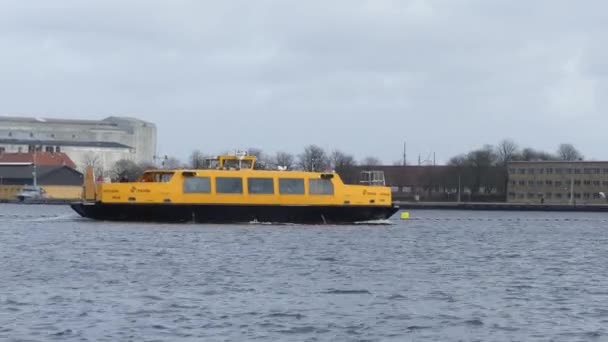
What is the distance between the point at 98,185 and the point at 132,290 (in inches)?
1099

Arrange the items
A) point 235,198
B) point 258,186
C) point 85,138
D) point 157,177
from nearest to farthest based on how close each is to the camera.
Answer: point 235,198 → point 258,186 → point 157,177 → point 85,138

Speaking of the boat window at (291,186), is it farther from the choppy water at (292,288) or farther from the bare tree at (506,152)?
the bare tree at (506,152)

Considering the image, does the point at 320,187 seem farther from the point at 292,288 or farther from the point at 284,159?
the point at 284,159

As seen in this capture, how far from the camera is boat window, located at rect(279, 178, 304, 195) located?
55.6 m

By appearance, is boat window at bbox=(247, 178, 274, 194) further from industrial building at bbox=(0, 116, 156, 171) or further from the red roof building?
industrial building at bbox=(0, 116, 156, 171)

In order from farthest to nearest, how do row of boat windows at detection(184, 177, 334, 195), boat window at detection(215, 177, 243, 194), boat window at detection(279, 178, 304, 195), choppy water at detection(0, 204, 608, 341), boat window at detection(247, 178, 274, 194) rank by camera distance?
boat window at detection(279, 178, 304, 195) → boat window at detection(247, 178, 274, 194) → boat window at detection(215, 177, 243, 194) → row of boat windows at detection(184, 177, 334, 195) → choppy water at detection(0, 204, 608, 341)

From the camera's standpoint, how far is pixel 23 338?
832 inches

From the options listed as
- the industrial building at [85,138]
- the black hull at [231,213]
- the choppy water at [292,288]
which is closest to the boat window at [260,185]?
the black hull at [231,213]

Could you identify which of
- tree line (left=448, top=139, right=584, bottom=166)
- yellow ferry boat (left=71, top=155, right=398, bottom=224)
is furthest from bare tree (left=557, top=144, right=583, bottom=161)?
yellow ferry boat (left=71, top=155, right=398, bottom=224)

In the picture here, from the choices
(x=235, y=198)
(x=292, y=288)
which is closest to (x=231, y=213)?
(x=235, y=198)

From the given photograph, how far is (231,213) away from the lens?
179ft

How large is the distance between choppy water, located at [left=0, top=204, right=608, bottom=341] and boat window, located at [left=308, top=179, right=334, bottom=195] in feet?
23.6

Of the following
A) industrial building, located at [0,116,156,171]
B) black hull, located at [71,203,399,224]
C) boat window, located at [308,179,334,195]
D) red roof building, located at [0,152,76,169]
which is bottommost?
black hull, located at [71,203,399,224]

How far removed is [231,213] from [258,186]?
1730mm
